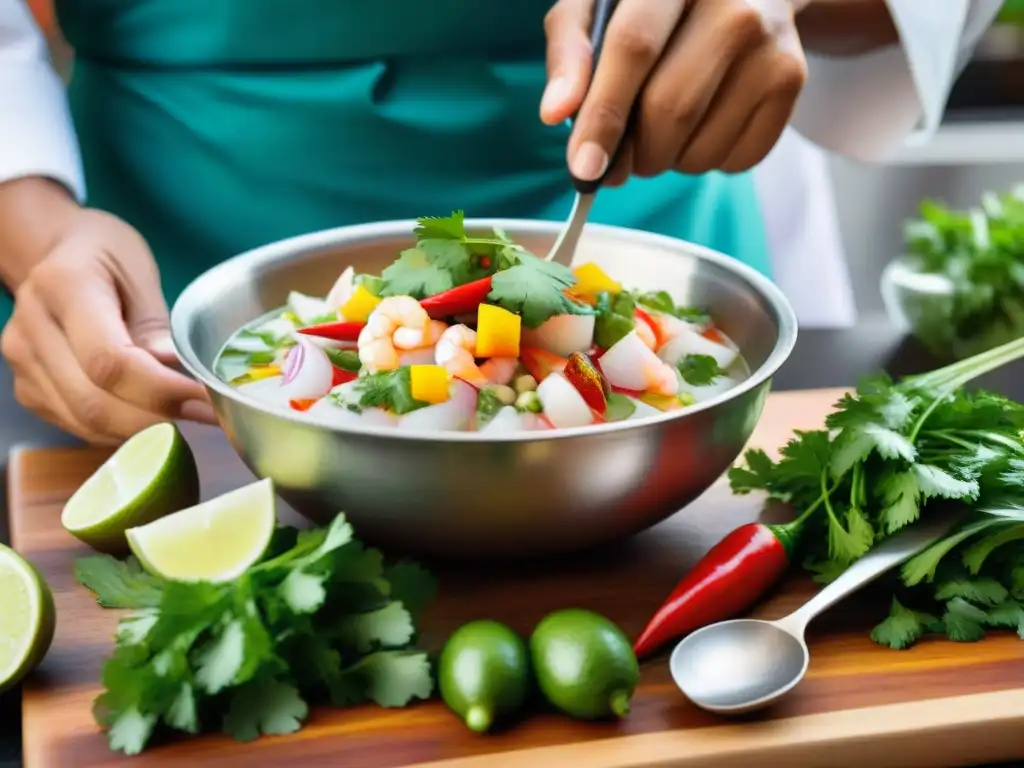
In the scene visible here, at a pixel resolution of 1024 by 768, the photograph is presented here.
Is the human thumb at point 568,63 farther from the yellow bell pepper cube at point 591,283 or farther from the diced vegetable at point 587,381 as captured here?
the diced vegetable at point 587,381

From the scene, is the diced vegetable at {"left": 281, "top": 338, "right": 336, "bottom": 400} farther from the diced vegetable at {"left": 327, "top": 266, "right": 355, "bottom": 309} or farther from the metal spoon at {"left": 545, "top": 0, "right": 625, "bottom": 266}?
the metal spoon at {"left": 545, "top": 0, "right": 625, "bottom": 266}

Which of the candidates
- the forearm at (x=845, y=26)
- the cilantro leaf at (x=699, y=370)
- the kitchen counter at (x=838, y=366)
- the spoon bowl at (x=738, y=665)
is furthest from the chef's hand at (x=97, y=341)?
Result: the forearm at (x=845, y=26)

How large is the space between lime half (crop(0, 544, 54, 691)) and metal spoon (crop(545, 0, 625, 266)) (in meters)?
0.77

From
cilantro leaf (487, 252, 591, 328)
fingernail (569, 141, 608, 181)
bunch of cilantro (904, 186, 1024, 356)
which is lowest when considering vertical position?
bunch of cilantro (904, 186, 1024, 356)

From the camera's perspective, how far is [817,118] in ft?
7.98

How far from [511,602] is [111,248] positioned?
894 millimetres

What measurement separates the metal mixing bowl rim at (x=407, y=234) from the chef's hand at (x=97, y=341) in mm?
134

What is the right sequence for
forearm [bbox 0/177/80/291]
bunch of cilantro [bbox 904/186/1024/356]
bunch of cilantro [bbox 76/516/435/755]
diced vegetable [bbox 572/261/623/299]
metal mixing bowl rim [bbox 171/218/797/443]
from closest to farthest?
1. bunch of cilantro [bbox 76/516/435/755]
2. metal mixing bowl rim [bbox 171/218/797/443]
3. diced vegetable [bbox 572/261/623/299]
4. forearm [bbox 0/177/80/291]
5. bunch of cilantro [bbox 904/186/1024/356]

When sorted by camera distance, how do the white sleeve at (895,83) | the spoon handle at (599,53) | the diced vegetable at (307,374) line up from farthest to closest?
the white sleeve at (895,83) < the spoon handle at (599,53) < the diced vegetable at (307,374)

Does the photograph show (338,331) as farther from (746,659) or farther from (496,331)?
(746,659)

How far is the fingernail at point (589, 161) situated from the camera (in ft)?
5.37

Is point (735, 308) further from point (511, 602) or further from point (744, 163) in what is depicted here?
Result: point (511, 602)

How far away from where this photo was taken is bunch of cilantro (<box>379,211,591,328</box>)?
55.9 inches

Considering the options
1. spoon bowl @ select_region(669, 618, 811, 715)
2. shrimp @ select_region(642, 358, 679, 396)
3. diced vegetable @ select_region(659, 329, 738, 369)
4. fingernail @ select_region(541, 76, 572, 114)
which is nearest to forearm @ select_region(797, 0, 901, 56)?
fingernail @ select_region(541, 76, 572, 114)
